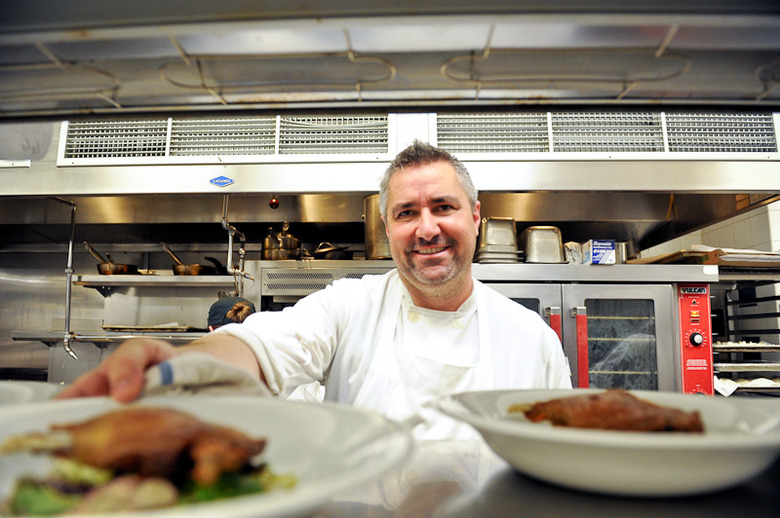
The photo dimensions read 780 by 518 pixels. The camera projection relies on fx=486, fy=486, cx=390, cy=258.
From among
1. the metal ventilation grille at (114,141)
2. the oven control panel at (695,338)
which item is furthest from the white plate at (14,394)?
the oven control panel at (695,338)

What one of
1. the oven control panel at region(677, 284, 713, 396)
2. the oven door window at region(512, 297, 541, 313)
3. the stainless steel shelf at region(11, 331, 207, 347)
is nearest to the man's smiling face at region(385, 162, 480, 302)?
the oven door window at region(512, 297, 541, 313)

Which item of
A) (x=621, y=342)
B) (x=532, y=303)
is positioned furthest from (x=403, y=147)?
(x=621, y=342)

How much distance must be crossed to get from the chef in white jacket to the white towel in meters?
0.81

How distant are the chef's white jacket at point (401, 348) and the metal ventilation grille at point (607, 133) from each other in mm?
1841

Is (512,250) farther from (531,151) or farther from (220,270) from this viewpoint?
(220,270)

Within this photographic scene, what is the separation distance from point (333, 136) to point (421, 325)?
1931 millimetres

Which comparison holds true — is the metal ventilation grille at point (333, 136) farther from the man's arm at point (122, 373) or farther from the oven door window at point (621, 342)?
the man's arm at point (122, 373)

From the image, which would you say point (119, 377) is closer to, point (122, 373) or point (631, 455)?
point (122, 373)

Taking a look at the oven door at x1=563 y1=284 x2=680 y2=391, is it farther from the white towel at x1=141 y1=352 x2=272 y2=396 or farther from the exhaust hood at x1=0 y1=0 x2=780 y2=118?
the white towel at x1=141 y1=352 x2=272 y2=396

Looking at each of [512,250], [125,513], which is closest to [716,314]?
[512,250]

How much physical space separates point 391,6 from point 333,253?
2.81 meters

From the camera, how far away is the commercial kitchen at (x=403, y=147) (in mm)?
484

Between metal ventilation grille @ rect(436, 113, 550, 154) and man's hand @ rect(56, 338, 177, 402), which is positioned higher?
metal ventilation grille @ rect(436, 113, 550, 154)

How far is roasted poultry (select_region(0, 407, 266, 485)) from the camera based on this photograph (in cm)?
35
